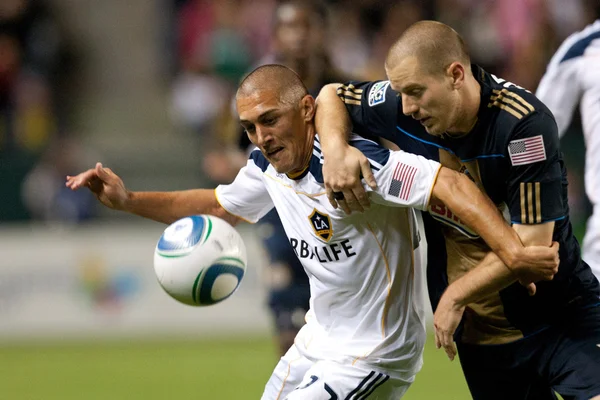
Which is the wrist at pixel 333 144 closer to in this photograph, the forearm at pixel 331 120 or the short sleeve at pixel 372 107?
the forearm at pixel 331 120

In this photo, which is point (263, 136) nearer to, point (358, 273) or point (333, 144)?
point (333, 144)

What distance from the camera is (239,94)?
4.50 metres

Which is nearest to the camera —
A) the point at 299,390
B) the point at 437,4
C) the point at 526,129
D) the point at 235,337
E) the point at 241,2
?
the point at 526,129

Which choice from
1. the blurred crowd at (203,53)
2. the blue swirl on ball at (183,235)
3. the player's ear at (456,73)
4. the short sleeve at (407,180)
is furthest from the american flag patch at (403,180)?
the blurred crowd at (203,53)

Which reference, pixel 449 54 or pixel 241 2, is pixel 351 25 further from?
pixel 449 54

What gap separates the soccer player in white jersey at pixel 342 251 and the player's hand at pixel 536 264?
448mm

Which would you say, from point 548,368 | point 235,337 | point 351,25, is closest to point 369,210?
point 548,368

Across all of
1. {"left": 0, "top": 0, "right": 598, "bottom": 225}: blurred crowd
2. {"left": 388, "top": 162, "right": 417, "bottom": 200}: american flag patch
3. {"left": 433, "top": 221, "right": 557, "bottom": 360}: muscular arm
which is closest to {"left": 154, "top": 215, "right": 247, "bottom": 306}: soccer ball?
{"left": 388, "top": 162, "right": 417, "bottom": 200}: american flag patch

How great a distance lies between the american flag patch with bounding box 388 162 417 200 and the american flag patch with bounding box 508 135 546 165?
44 cm

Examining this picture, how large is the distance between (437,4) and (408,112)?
9.91 meters

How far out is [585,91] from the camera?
595 cm

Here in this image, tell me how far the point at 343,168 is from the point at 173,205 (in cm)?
127

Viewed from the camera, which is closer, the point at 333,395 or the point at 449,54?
the point at 449,54

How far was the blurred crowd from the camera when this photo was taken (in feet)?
42.3
